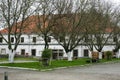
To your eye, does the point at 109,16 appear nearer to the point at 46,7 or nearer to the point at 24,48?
the point at 46,7

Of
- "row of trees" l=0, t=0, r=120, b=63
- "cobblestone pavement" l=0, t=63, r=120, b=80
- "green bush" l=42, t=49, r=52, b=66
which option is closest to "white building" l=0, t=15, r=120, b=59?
"row of trees" l=0, t=0, r=120, b=63

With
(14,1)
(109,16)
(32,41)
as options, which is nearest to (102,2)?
(109,16)

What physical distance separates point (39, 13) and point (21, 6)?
199 inches

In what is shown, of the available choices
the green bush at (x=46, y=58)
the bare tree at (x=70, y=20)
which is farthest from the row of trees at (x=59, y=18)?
the green bush at (x=46, y=58)

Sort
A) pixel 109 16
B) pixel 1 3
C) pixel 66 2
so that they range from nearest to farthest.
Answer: pixel 1 3 < pixel 66 2 < pixel 109 16

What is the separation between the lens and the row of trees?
37844mm

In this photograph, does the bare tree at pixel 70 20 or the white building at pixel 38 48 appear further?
the white building at pixel 38 48

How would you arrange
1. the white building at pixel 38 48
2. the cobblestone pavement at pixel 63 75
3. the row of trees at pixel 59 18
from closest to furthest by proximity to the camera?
the cobblestone pavement at pixel 63 75 → the row of trees at pixel 59 18 → the white building at pixel 38 48

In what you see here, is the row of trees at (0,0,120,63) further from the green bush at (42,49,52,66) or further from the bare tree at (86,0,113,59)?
the green bush at (42,49,52,66)

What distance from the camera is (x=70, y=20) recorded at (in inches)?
1786

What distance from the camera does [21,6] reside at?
3769 cm

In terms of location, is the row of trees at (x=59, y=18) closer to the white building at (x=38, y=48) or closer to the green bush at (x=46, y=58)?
the green bush at (x=46, y=58)

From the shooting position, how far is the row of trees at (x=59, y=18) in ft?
124

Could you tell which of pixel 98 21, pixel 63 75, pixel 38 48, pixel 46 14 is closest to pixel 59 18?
pixel 46 14
